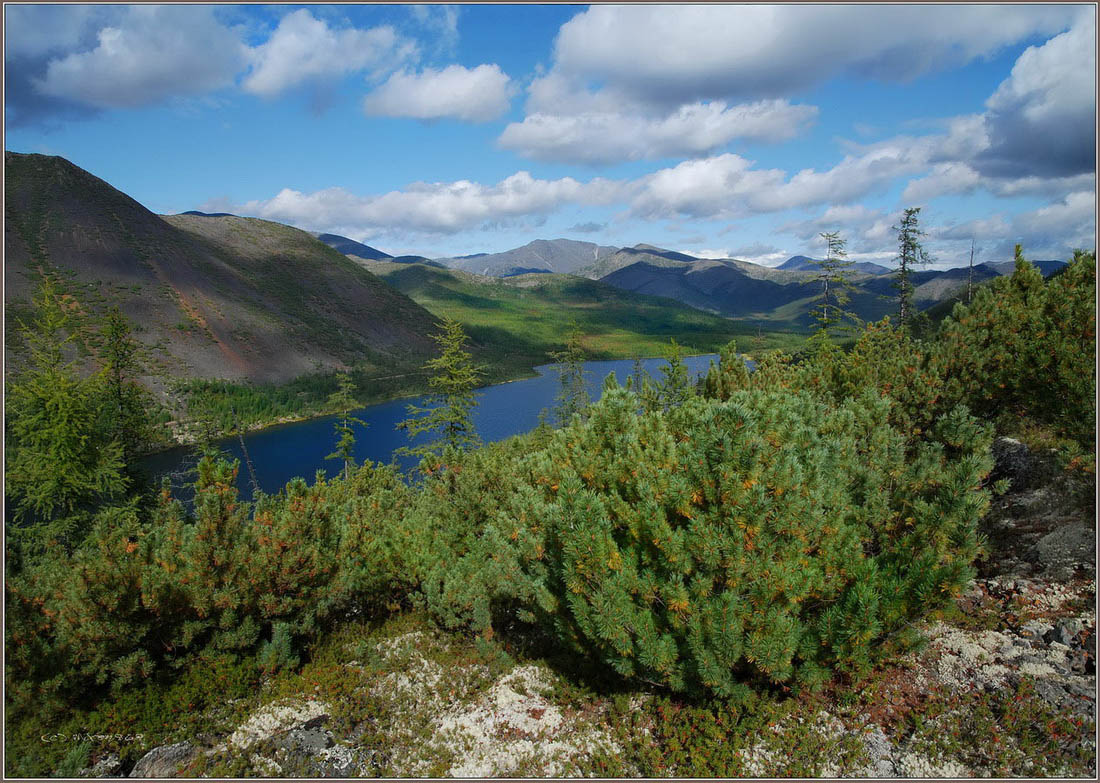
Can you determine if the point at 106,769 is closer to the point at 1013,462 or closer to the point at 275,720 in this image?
the point at 275,720

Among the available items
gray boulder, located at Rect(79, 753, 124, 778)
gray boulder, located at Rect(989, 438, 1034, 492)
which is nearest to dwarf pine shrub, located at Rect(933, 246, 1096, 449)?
gray boulder, located at Rect(989, 438, 1034, 492)

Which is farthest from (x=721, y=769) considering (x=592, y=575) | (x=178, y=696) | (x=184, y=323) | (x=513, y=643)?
(x=184, y=323)

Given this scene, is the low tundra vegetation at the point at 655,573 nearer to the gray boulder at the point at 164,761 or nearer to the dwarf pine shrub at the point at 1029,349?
the dwarf pine shrub at the point at 1029,349

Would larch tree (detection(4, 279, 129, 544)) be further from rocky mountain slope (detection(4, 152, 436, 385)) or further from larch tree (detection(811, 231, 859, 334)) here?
rocky mountain slope (detection(4, 152, 436, 385))

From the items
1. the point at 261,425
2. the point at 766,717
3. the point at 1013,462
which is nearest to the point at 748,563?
the point at 766,717

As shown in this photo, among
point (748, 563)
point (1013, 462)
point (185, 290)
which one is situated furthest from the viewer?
point (185, 290)

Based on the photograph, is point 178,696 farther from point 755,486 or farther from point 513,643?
point 755,486
